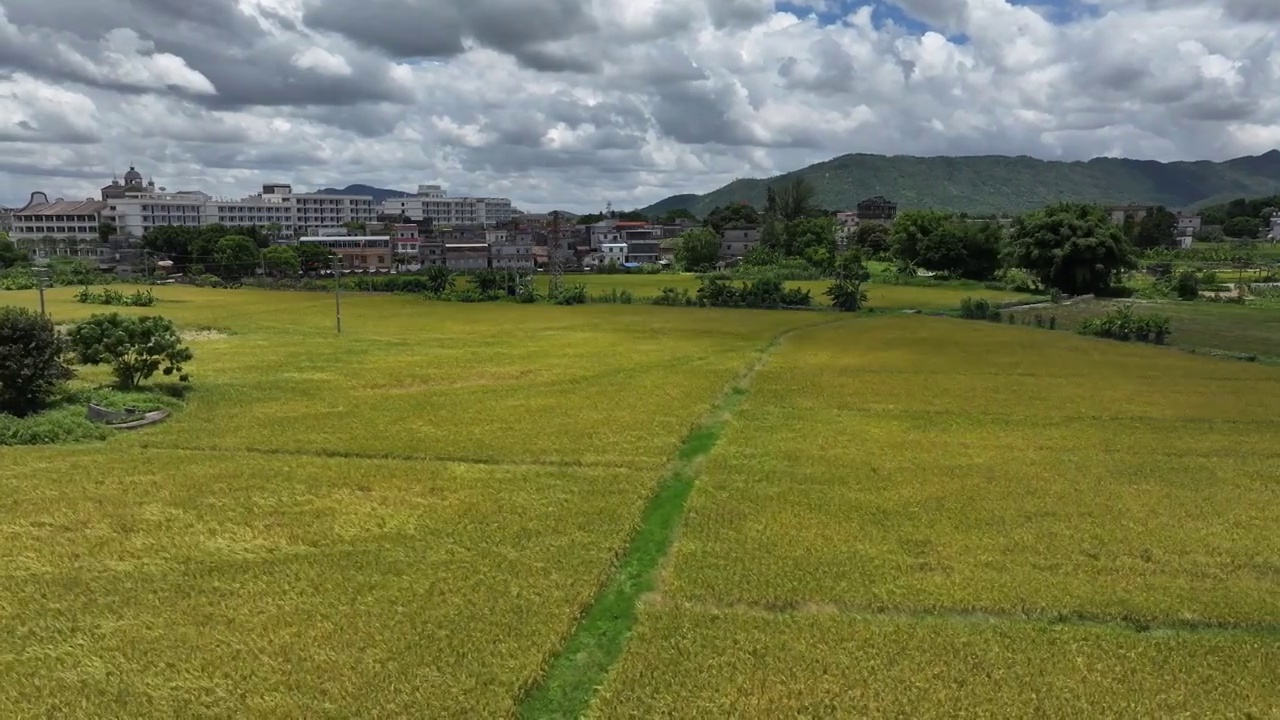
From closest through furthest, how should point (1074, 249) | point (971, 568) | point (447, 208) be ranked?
1. point (971, 568)
2. point (1074, 249)
3. point (447, 208)

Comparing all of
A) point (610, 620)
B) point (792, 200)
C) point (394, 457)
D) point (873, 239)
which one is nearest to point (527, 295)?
point (394, 457)

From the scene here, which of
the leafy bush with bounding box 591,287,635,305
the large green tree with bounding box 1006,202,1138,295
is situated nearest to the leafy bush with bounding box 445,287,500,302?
the leafy bush with bounding box 591,287,635,305

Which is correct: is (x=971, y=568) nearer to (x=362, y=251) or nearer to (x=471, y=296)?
(x=471, y=296)

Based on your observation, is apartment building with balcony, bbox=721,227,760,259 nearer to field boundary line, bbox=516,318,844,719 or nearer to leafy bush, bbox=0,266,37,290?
leafy bush, bbox=0,266,37,290

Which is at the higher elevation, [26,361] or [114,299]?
[114,299]

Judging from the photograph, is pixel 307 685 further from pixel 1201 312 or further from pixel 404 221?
pixel 404 221

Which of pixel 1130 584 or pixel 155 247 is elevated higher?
pixel 155 247

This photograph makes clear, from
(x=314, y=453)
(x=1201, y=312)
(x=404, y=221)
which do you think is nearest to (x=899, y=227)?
(x=1201, y=312)
